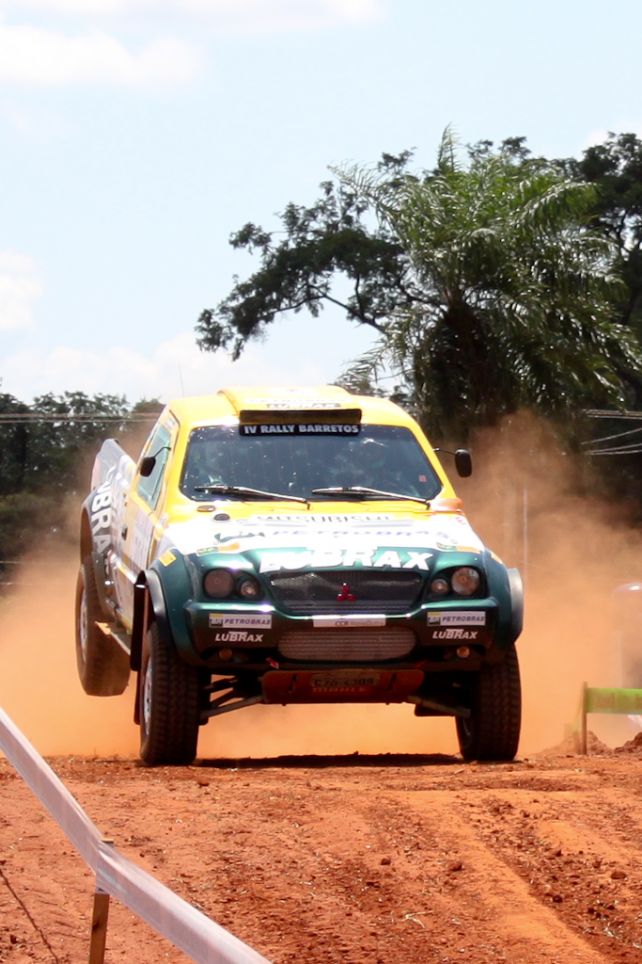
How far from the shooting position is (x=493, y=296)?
25.7 meters

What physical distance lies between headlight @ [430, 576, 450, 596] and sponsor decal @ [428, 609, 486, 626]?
0.11 m

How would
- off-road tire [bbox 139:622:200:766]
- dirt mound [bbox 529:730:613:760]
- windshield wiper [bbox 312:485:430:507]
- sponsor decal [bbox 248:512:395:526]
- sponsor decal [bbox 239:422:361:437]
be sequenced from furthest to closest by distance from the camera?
dirt mound [bbox 529:730:613:760], sponsor decal [bbox 239:422:361:437], windshield wiper [bbox 312:485:430:507], sponsor decal [bbox 248:512:395:526], off-road tire [bbox 139:622:200:766]

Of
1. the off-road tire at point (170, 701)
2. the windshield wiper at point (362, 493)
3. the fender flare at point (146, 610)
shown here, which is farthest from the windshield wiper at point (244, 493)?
the off-road tire at point (170, 701)

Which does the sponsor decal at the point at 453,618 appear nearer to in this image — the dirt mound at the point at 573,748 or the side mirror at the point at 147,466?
the side mirror at the point at 147,466

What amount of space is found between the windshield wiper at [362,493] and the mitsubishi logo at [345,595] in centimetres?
107

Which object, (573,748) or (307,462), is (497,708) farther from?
(573,748)

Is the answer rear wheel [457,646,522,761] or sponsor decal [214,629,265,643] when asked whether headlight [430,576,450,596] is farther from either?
sponsor decal [214,629,265,643]

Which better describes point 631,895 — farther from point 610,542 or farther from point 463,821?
point 610,542

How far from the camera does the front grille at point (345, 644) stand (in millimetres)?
9406

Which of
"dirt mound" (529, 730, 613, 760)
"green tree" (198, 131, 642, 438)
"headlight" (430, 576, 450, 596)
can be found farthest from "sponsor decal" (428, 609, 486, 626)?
"green tree" (198, 131, 642, 438)

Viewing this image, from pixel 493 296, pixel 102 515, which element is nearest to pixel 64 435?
pixel 493 296

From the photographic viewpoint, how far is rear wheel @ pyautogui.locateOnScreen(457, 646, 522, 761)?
9812mm

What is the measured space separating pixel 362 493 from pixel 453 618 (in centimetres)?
122

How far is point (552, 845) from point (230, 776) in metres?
2.41
